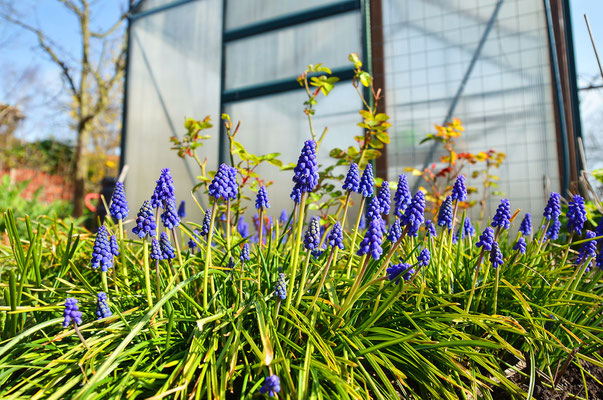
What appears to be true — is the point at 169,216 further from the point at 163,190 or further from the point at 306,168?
the point at 306,168

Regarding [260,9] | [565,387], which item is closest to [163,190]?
[565,387]

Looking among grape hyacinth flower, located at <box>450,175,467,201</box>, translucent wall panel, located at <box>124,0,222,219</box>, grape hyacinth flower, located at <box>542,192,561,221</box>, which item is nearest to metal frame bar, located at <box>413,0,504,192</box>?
grape hyacinth flower, located at <box>542,192,561,221</box>

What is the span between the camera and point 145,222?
66.6 inches

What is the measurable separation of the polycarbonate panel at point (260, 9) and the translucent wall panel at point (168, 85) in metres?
0.28

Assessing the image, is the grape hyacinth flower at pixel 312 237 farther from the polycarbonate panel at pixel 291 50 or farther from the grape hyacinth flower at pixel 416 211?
the polycarbonate panel at pixel 291 50

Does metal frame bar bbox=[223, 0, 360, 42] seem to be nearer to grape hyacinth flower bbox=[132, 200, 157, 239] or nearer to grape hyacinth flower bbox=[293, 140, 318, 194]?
grape hyacinth flower bbox=[293, 140, 318, 194]

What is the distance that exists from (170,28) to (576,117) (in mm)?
6800

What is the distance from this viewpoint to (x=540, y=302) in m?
2.06

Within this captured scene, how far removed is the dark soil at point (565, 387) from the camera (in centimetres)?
180

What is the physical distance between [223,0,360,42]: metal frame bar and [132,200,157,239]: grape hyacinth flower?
5447 mm

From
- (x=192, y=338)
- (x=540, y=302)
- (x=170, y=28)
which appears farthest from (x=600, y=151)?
(x=192, y=338)

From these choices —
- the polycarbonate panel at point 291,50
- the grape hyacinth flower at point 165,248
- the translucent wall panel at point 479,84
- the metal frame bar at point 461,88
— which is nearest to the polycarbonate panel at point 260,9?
the polycarbonate panel at point 291,50

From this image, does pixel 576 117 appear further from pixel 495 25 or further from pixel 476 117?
pixel 495 25

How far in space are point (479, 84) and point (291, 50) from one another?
2.85 meters
